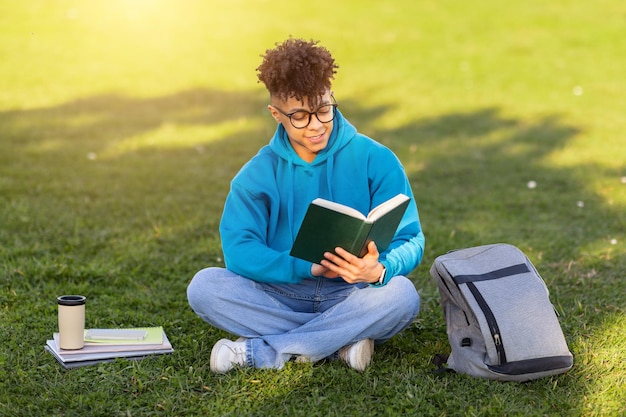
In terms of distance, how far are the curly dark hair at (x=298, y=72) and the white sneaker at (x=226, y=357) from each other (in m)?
1.12

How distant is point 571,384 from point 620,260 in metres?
1.94

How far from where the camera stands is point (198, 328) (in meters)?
4.25

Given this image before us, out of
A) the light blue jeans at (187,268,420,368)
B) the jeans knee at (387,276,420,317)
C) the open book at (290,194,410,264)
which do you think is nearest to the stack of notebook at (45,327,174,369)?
the light blue jeans at (187,268,420,368)

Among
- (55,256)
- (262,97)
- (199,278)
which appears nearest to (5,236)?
(55,256)

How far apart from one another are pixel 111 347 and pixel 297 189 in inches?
43.5

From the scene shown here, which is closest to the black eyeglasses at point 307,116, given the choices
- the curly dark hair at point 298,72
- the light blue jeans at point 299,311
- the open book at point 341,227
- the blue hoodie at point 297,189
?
the curly dark hair at point 298,72

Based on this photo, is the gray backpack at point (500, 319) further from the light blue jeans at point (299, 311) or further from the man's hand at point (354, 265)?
the man's hand at point (354, 265)

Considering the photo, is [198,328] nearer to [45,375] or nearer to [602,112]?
[45,375]

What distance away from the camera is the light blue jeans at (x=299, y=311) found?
3633 millimetres

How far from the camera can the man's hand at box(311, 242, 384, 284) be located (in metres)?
3.30

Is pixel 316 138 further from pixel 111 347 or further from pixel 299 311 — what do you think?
pixel 111 347

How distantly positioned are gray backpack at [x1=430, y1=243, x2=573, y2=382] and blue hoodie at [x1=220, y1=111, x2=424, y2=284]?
0.25 m

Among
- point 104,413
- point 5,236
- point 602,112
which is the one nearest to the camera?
point 104,413

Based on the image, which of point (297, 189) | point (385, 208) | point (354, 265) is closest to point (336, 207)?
point (385, 208)
